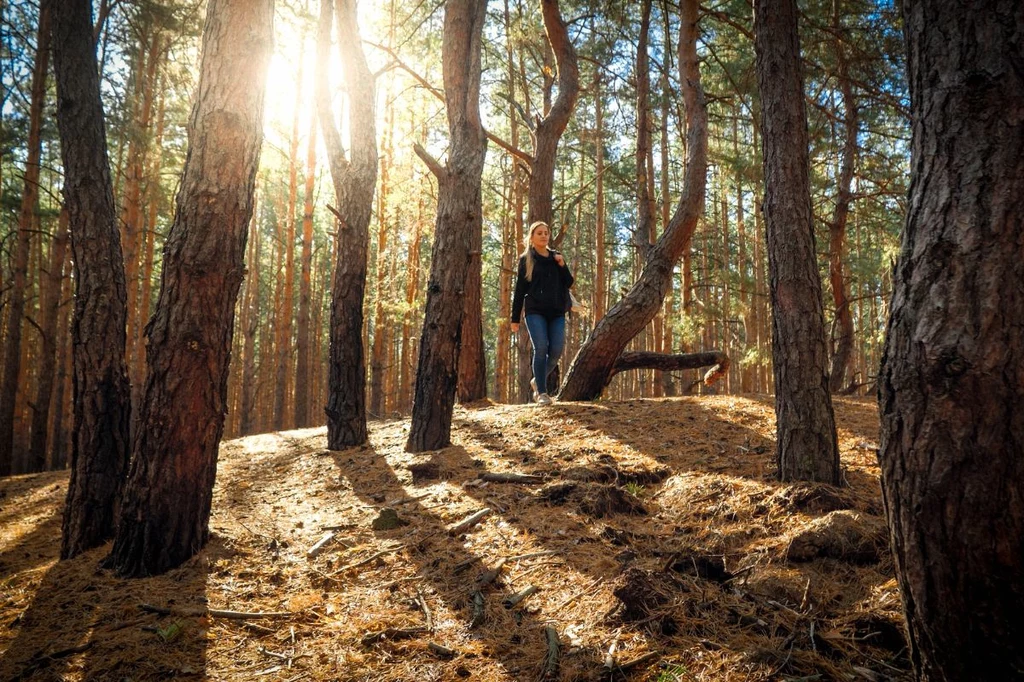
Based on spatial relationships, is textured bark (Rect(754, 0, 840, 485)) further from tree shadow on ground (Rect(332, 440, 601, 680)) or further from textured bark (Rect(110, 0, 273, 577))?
textured bark (Rect(110, 0, 273, 577))

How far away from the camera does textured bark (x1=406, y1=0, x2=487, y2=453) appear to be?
565 centimetres

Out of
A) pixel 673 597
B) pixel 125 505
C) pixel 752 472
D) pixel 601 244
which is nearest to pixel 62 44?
pixel 125 505

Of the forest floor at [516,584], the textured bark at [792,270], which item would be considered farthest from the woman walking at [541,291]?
the textured bark at [792,270]

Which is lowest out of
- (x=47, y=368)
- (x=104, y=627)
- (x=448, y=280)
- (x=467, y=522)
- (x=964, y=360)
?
(x=104, y=627)

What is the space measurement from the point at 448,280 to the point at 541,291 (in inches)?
55.6

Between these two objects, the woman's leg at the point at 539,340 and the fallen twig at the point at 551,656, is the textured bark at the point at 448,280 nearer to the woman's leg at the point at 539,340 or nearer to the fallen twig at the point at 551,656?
the woman's leg at the point at 539,340

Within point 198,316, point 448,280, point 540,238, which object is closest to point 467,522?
point 198,316

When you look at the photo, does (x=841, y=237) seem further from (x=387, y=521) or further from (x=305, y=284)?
(x=305, y=284)

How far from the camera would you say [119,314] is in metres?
4.09

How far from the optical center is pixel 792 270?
150 inches

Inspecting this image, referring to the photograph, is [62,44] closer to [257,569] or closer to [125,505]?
[125,505]

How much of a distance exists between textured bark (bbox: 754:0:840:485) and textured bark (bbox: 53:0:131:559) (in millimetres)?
4644

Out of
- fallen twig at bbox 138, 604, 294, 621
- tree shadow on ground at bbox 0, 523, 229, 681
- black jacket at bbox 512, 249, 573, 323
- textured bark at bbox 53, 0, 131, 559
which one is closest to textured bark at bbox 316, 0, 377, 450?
black jacket at bbox 512, 249, 573, 323

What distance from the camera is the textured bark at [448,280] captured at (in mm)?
5652
